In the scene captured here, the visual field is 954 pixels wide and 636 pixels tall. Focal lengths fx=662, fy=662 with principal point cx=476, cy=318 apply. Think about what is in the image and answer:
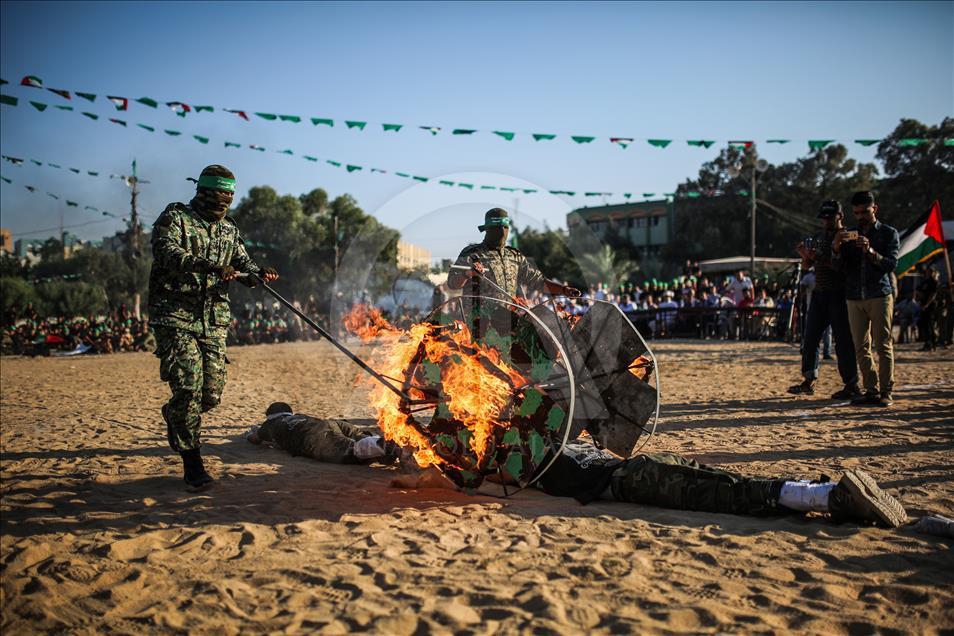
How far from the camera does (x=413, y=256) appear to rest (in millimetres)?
7383

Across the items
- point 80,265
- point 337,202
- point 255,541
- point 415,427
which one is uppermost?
point 337,202

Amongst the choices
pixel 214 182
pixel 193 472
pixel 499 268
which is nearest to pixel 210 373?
pixel 193 472

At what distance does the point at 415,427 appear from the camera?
15.0 ft

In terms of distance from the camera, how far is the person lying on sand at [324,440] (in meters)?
5.48

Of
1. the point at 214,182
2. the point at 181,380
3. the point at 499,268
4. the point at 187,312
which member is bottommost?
the point at 181,380

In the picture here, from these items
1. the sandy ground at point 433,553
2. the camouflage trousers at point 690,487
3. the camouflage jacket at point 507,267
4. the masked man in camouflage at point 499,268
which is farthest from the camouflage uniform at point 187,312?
the camouflage trousers at point 690,487

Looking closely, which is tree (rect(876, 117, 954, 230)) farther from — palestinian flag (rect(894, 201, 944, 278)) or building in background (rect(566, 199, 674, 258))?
palestinian flag (rect(894, 201, 944, 278))

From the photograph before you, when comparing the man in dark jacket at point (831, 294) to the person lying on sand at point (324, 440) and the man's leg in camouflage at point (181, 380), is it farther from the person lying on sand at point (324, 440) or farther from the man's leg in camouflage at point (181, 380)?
the man's leg in camouflage at point (181, 380)

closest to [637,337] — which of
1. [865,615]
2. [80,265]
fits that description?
[865,615]

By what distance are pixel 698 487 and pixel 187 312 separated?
371 centimetres

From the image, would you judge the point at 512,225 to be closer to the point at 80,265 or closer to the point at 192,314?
the point at 192,314

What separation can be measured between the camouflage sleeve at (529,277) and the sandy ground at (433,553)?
1.80 meters

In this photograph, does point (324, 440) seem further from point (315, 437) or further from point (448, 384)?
point (448, 384)

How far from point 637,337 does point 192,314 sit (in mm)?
3181
